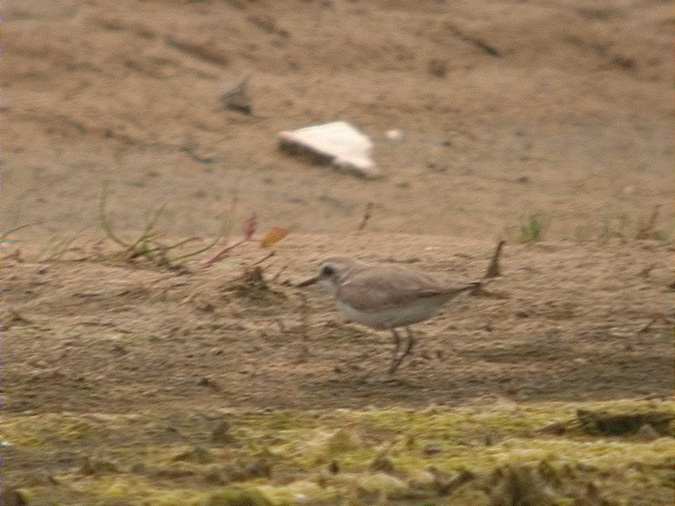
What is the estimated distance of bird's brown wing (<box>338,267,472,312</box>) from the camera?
6703 millimetres

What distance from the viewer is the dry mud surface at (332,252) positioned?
564cm

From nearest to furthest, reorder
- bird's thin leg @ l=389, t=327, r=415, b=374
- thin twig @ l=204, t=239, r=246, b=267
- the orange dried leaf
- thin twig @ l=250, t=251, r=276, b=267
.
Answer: bird's thin leg @ l=389, t=327, r=415, b=374, thin twig @ l=250, t=251, r=276, b=267, thin twig @ l=204, t=239, r=246, b=267, the orange dried leaf

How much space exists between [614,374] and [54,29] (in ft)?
22.7

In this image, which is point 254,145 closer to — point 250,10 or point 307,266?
point 250,10

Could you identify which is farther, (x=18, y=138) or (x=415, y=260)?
(x=18, y=138)

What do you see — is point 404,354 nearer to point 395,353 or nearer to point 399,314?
point 395,353

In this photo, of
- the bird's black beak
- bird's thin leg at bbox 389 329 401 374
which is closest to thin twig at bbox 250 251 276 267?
the bird's black beak

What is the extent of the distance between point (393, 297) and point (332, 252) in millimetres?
1719

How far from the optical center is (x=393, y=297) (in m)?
6.71

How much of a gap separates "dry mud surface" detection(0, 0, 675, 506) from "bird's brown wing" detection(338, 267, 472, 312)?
0.26 m

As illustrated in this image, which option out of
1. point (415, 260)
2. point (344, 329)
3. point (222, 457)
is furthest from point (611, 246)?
point (222, 457)

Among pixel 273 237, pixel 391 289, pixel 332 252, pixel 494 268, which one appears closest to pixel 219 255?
pixel 273 237

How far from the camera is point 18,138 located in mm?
11844

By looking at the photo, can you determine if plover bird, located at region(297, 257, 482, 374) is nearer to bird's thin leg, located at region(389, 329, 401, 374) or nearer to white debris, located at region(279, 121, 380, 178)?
bird's thin leg, located at region(389, 329, 401, 374)
